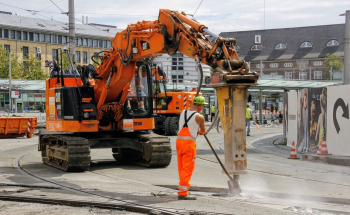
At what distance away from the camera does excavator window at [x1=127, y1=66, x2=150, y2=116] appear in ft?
49.2

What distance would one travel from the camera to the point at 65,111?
576 inches

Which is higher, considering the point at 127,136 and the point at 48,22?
the point at 48,22

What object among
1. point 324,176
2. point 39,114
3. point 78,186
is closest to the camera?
point 78,186

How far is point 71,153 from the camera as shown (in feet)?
44.5

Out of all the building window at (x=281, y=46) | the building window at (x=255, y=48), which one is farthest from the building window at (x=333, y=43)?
the building window at (x=255, y=48)

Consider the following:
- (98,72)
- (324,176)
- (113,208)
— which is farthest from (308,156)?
(113,208)

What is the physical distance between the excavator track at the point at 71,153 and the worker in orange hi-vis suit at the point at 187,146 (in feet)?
16.0

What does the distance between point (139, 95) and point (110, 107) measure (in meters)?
0.87

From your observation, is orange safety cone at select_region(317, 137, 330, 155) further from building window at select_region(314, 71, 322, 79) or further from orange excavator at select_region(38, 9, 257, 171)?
building window at select_region(314, 71, 322, 79)

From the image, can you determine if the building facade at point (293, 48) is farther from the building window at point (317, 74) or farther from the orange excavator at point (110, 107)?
the orange excavator at point (110, 107)

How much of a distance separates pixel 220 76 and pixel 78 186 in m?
3.84

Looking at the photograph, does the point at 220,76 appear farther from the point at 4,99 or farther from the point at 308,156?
the point at 4,99

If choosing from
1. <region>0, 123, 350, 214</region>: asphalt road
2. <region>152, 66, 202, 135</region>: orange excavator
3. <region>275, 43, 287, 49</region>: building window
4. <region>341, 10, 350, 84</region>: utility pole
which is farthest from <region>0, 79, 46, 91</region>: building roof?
<region>275, 43, 287, 49</region>: building window

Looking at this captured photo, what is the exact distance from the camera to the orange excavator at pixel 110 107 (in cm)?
1359
